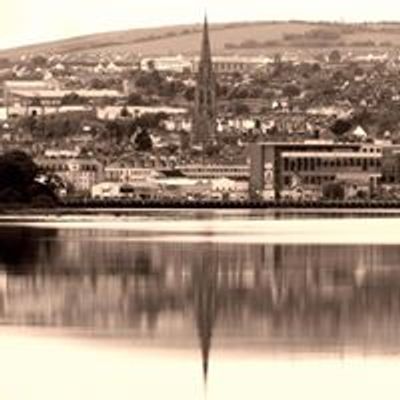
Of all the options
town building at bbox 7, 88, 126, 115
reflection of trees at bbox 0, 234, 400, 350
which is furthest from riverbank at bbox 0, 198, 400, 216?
town building at bbox 7, 88, 126, 115

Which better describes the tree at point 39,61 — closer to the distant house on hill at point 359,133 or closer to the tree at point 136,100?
the tree at point 136,100

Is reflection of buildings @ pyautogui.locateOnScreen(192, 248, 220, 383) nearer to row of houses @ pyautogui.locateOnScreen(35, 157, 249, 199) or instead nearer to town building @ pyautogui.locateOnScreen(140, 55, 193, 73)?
row of houses @ pyautogui.locateOnScreen(35, 157, 249, 199)

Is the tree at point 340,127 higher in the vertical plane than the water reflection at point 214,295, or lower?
lower

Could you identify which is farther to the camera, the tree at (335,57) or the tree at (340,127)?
the tree at (335,57)

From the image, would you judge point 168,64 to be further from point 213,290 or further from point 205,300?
point 205,300

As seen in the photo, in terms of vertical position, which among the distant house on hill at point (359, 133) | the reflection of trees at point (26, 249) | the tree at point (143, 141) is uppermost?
the reflection of trees at point (26, 249)

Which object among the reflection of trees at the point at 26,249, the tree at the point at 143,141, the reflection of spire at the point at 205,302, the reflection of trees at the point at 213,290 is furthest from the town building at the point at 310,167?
the reflection of spire at the point at 205,302
